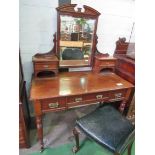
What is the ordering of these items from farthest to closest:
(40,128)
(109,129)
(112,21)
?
(112,21) < (40,128) < (109,129)

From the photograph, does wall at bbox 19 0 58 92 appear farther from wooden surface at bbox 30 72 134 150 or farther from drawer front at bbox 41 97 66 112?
drawer front at bbox 41 97 66 112

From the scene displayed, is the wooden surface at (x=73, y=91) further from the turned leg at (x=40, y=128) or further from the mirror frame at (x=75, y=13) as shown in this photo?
the mirror frame at (x=75, y=13)

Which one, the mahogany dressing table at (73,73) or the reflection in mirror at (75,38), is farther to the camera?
the reflection in mirror at (75,38)

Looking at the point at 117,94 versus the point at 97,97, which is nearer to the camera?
the point at 97,97

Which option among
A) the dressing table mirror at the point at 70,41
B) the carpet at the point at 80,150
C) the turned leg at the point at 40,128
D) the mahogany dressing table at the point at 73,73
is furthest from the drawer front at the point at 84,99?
the carpet at the point at 80,150

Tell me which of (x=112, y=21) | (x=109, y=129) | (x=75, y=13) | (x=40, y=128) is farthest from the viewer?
(x=112, y=21)

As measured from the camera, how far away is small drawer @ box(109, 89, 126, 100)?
1.57 metres

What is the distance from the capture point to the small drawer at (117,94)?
1567 mm

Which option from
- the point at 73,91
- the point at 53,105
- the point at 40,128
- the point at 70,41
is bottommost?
the point at 40,128

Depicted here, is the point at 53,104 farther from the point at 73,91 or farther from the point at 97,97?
the point at 97,97

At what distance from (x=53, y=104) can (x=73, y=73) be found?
1.85ft

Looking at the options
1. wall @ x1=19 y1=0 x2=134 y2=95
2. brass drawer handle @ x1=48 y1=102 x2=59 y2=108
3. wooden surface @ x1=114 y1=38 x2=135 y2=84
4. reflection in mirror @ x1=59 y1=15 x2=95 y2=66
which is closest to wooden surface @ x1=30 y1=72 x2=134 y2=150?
brass drawer handle @ x1=48 y1=102 x2=59 y2=108

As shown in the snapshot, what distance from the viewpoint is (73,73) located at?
1.78m

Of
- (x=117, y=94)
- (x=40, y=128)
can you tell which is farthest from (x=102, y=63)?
(x=40, y=128)
